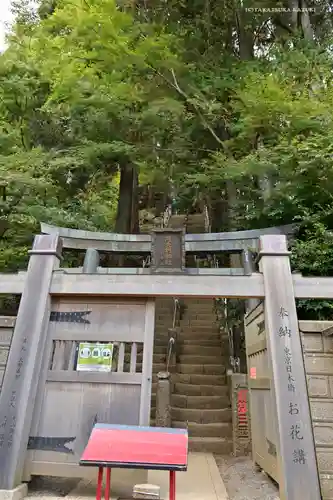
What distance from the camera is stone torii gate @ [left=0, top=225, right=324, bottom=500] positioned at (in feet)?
14.9

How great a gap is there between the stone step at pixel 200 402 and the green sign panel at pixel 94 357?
15.8 ft

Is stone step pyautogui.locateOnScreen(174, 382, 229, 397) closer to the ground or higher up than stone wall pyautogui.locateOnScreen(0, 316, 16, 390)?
closer to the ground

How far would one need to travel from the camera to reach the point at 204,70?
11781 mm

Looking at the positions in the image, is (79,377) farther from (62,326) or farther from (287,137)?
(287,137)

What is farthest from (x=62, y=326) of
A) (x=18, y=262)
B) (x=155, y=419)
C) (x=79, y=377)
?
(x=18, y=262)

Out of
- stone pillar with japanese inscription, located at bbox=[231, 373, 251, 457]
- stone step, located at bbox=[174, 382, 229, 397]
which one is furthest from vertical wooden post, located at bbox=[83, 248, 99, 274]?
stone pillar with japanese inscription, located at bbox=[231, 373, 251, 457]

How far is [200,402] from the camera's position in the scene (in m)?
9.48

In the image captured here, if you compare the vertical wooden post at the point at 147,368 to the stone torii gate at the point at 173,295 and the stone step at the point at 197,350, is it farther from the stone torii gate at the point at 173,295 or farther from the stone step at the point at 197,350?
the stone step at the point at 197,350

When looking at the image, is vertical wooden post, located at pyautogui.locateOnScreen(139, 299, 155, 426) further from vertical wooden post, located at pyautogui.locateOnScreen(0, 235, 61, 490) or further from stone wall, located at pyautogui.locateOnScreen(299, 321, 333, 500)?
stone wall, located at pyautogui.locateOnScreen(299, 321, 333, 500)

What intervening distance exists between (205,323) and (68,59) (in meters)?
9.96

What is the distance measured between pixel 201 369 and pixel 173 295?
605 cm

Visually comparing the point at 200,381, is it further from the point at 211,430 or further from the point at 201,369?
the point at 211,430

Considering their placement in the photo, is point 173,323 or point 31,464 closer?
point 31,464

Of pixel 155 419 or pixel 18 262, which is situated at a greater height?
pixel 18 262
